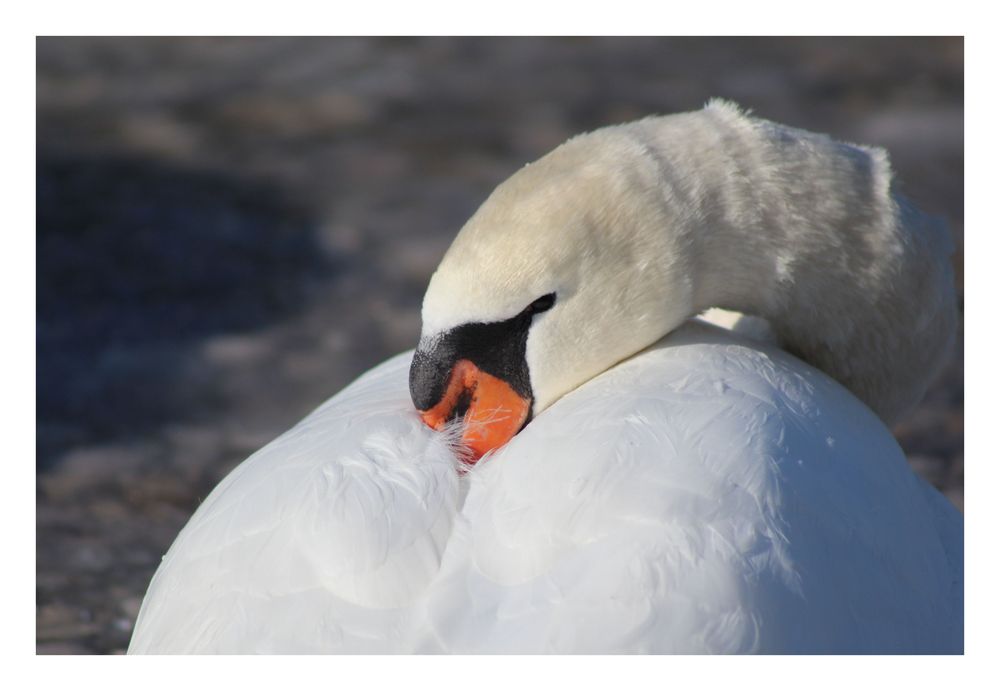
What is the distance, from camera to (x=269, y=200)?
566cm

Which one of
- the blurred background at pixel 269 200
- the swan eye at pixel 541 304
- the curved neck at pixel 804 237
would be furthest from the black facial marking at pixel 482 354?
the blurred background at pixel 269 200

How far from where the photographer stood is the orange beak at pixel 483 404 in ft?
7.32

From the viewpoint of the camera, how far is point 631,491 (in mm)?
1854

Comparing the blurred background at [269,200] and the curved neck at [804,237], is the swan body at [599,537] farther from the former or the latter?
the blurred background at [269,200]

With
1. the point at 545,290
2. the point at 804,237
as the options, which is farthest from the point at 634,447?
the point at 804,237

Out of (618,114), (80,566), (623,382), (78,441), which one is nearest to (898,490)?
(623,382)

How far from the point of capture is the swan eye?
2219mm

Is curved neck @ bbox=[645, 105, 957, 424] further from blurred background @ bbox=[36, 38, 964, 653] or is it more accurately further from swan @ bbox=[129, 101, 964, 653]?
blurred background @ bbox=[36, 38, 964, 653]

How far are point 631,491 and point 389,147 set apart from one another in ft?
14.2

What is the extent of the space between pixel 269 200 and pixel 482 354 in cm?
362

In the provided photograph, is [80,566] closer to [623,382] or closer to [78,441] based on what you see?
[78,441]

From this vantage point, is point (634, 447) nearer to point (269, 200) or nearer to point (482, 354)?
point (482, 354)

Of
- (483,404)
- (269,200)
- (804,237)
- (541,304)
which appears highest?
(269,200)

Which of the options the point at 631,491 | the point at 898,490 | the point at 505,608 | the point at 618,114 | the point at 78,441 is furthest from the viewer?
the point at 618,114
